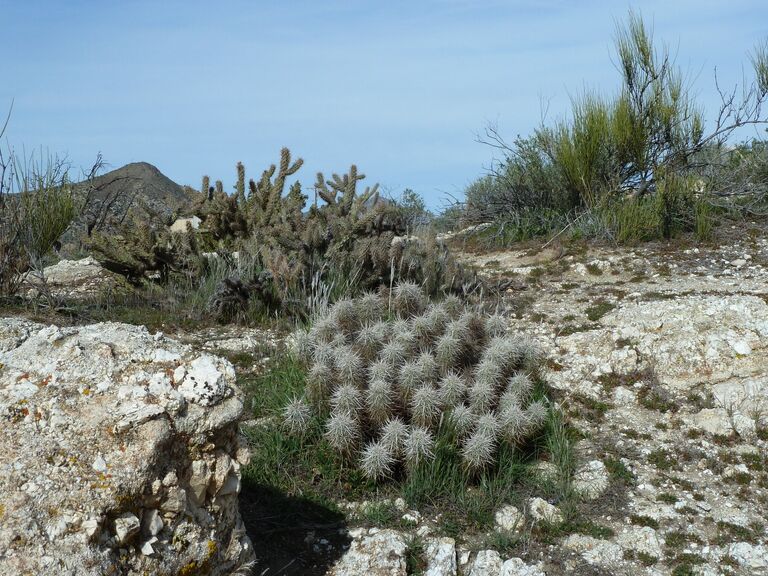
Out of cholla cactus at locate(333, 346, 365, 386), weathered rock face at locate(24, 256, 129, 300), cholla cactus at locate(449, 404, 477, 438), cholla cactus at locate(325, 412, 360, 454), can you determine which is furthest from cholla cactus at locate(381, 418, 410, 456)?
weathered rock face at locate(24, 256, 129, 300)

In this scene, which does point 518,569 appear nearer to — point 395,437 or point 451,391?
point 395,437

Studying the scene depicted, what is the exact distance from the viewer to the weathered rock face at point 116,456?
2.58 metres

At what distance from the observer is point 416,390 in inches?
173

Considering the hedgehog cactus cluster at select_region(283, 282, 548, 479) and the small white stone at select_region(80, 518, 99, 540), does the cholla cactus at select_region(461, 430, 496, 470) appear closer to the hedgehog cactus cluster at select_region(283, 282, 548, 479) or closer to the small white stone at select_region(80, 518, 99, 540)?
the hedgehog cactus cluster at select_region(283, 282, 548, 479)

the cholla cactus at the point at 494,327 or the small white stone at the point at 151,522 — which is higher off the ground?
the cholla cactus at the point at 494,327

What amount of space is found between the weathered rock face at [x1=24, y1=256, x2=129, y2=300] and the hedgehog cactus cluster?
10.4ft

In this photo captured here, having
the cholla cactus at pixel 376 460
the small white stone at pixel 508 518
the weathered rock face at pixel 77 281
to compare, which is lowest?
the small white stone at pixel 508 518

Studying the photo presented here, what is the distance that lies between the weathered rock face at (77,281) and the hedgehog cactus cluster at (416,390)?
315 centimetres

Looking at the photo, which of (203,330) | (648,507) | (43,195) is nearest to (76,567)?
(648,507)

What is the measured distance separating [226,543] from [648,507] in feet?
7.57

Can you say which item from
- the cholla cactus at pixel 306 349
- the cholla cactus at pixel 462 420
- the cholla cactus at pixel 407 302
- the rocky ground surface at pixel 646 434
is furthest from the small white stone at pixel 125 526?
the cholla cactus at pixel 407 302

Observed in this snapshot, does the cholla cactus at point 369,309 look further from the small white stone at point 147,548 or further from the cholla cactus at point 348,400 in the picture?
the small white stone at point 147,548

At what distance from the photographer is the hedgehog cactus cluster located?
4.21m

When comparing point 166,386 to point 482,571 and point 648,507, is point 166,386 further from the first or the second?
point 648,507
